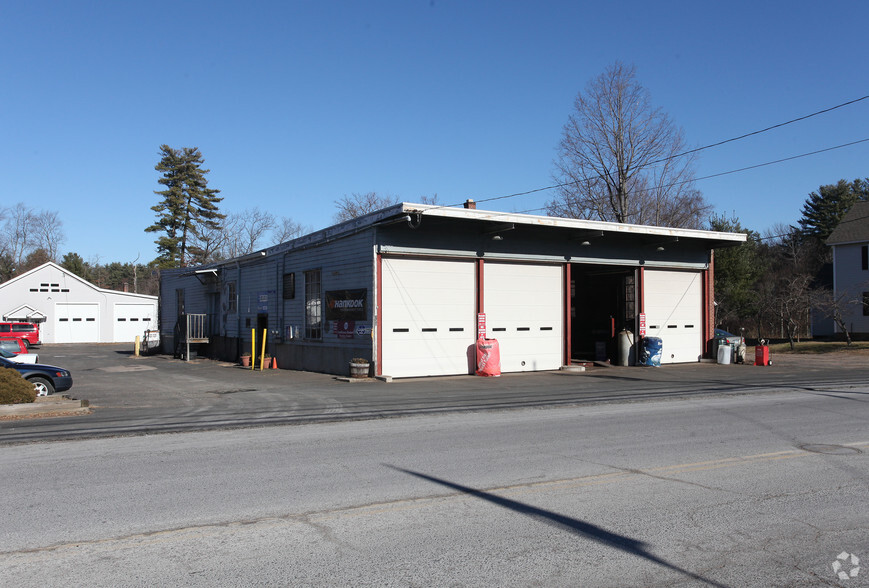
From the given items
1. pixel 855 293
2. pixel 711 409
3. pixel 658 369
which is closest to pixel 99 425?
pixel 711 409

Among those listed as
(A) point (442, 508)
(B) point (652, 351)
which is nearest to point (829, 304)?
(B) point (652, 351)

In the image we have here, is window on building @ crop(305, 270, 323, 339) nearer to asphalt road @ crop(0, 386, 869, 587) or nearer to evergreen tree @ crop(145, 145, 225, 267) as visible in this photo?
asphalt road @ crop(0, 386, 869, 587)

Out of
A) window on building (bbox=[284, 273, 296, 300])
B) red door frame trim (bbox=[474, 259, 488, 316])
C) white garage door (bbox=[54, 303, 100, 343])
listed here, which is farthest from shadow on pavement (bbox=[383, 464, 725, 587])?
white garage door (bbox=[54, 303, 100, 343])

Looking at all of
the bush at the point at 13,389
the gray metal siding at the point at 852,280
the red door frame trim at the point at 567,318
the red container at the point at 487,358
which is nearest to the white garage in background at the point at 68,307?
the red container at the point at 487,358

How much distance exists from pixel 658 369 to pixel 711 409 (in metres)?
12.0

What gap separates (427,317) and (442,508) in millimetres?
15635

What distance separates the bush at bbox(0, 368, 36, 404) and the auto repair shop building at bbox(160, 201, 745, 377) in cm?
978

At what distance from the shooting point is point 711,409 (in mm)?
13453

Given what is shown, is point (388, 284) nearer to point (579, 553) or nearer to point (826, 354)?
point (579, 553)

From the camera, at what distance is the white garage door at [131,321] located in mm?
A: 58000

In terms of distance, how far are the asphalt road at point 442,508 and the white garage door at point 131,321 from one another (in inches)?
2076

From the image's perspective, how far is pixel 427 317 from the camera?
71.7 ft

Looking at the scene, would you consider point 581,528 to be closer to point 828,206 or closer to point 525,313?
point 525,313

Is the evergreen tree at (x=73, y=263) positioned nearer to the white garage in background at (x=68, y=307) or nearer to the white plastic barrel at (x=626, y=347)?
the white garage in background at (x=68, y=307)
